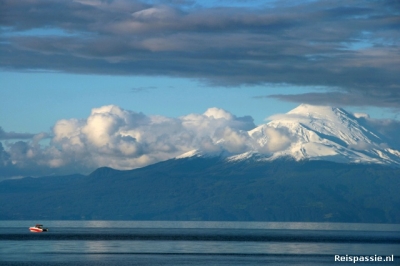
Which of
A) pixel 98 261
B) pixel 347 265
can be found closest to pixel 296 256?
pixel 347 265

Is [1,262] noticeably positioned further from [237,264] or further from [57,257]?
[237,264]

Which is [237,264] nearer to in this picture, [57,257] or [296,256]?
[296,256]

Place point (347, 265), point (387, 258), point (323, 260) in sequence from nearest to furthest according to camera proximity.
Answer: point (347, 265), point (323, 260), point (387, 258)

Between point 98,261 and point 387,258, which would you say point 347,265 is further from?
point 98,261

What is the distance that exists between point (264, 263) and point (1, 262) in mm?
54879

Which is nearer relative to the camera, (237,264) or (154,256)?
(237,264)

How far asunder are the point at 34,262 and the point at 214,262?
3779cm

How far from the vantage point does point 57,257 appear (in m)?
180

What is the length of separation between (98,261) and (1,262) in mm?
20127

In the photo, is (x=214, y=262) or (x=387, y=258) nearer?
(x=214, y=262)

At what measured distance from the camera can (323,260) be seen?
175 meters

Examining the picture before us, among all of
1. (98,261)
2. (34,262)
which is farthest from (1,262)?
(98,261)

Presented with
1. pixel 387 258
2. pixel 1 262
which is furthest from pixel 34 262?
pixel 387 258

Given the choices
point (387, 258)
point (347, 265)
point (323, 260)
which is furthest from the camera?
point (387, 258)
